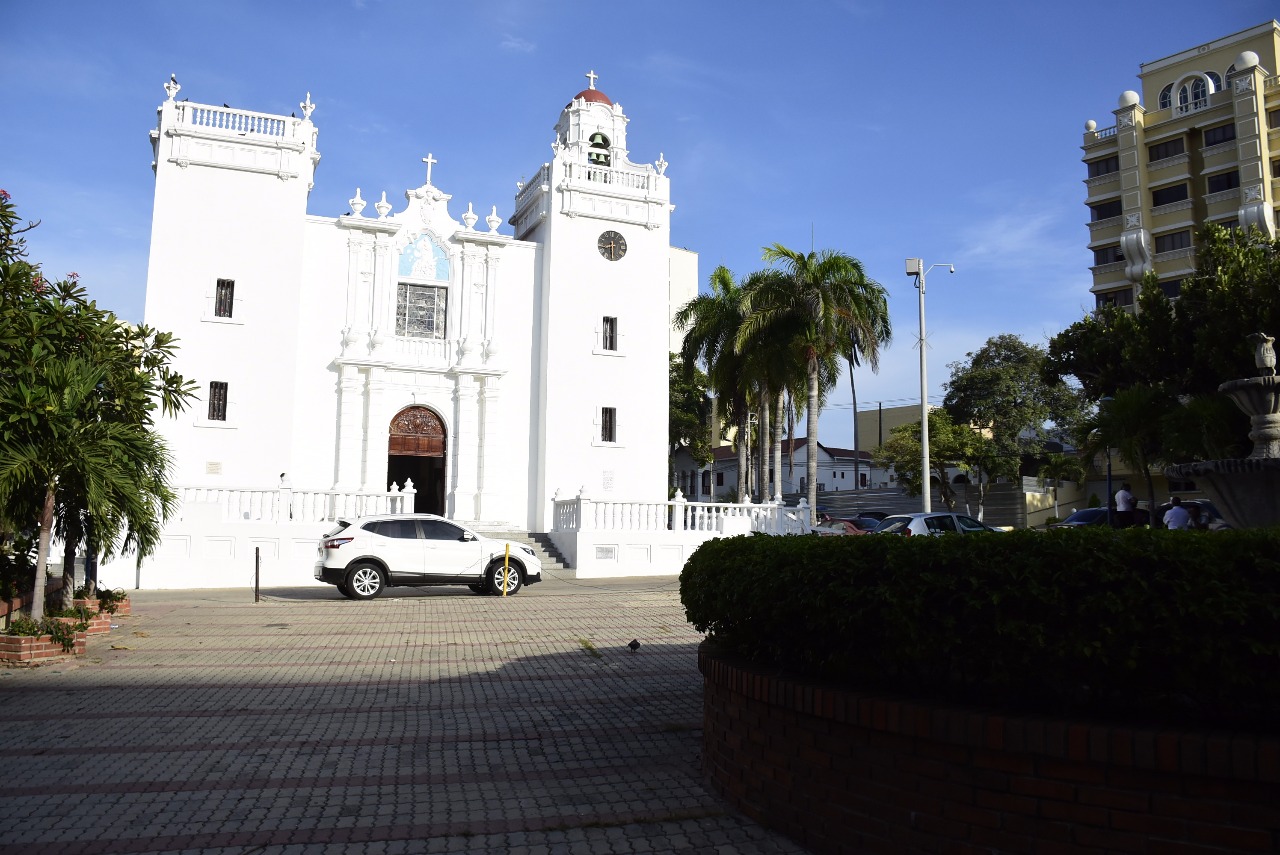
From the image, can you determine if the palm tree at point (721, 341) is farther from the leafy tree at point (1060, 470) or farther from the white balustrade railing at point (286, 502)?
the leafy tree at point (1060, 470)

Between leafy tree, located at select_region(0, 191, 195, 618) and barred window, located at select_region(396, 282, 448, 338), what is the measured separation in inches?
678

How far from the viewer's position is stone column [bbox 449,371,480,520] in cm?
2853

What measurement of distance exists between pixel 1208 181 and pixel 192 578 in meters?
47.2

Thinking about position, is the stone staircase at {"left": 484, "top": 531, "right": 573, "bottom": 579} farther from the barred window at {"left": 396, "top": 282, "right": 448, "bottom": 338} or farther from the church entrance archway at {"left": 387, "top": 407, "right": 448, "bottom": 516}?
the barred window at {"left": 396, "top": 282, "right": 448, "bottom": 338}

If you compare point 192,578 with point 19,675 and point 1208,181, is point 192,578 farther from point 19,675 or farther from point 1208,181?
point 1208,181

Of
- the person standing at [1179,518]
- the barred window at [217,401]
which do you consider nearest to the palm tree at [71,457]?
the person standing at [1179,518]

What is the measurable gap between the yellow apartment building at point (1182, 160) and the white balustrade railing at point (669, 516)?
2708 cm

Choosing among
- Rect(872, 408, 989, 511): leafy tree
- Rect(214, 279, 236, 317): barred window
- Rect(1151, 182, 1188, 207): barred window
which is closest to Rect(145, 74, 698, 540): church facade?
Rect(214, 279, 236, 317): barred window

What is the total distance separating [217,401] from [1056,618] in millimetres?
25587

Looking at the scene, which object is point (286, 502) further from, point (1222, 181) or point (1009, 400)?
point (1222, 181)

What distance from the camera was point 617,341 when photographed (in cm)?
3042

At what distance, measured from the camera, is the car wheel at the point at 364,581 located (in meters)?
17.5

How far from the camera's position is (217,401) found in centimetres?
2591

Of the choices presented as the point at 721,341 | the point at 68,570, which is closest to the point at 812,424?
the point at 721,341
